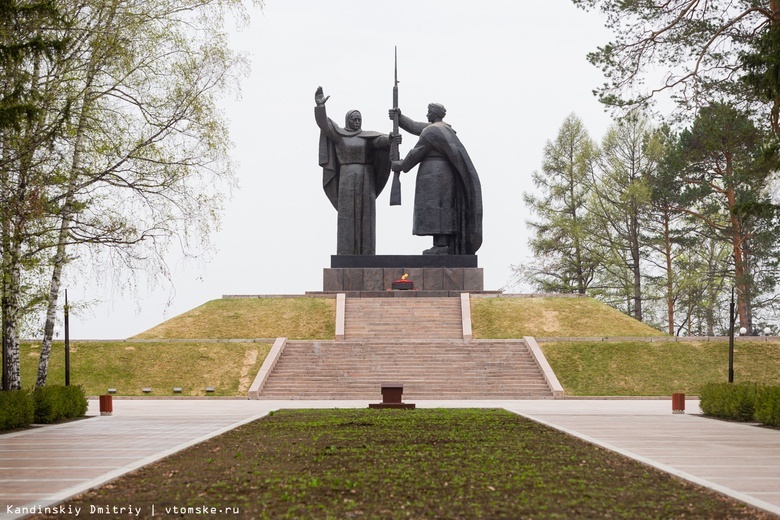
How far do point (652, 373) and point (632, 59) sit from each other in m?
10.9

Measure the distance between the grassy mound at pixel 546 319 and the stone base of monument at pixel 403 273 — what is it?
1.75 metres

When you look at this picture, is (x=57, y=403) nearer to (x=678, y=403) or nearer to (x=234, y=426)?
(x=234, y=426)

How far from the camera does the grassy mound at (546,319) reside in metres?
31.2

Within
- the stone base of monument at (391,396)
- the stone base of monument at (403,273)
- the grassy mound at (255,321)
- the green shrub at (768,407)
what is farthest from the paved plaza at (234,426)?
the stone base of monument at (403,273)

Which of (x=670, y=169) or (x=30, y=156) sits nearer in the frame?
(x=30, y=156)

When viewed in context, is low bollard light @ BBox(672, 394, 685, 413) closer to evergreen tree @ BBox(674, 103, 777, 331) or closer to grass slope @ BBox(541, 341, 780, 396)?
grass slope @ BBox(541, 341, 780, 396)

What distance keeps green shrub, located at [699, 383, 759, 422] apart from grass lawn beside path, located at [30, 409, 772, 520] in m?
5.93

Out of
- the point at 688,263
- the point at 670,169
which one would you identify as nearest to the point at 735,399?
the point at 670,169

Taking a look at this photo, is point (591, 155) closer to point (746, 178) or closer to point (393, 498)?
point (746, 178)

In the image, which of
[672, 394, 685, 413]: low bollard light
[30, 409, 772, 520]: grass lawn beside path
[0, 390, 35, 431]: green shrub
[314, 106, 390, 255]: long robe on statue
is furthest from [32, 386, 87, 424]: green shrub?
[314, 106, 390, 255]: long robe on statue

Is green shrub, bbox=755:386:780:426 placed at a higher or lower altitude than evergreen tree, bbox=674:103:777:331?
lower

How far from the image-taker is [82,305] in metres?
16.7

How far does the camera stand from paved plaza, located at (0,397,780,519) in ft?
30.5

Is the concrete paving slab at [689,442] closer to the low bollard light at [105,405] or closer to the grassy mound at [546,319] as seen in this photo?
the low bollard light at [105,405]
